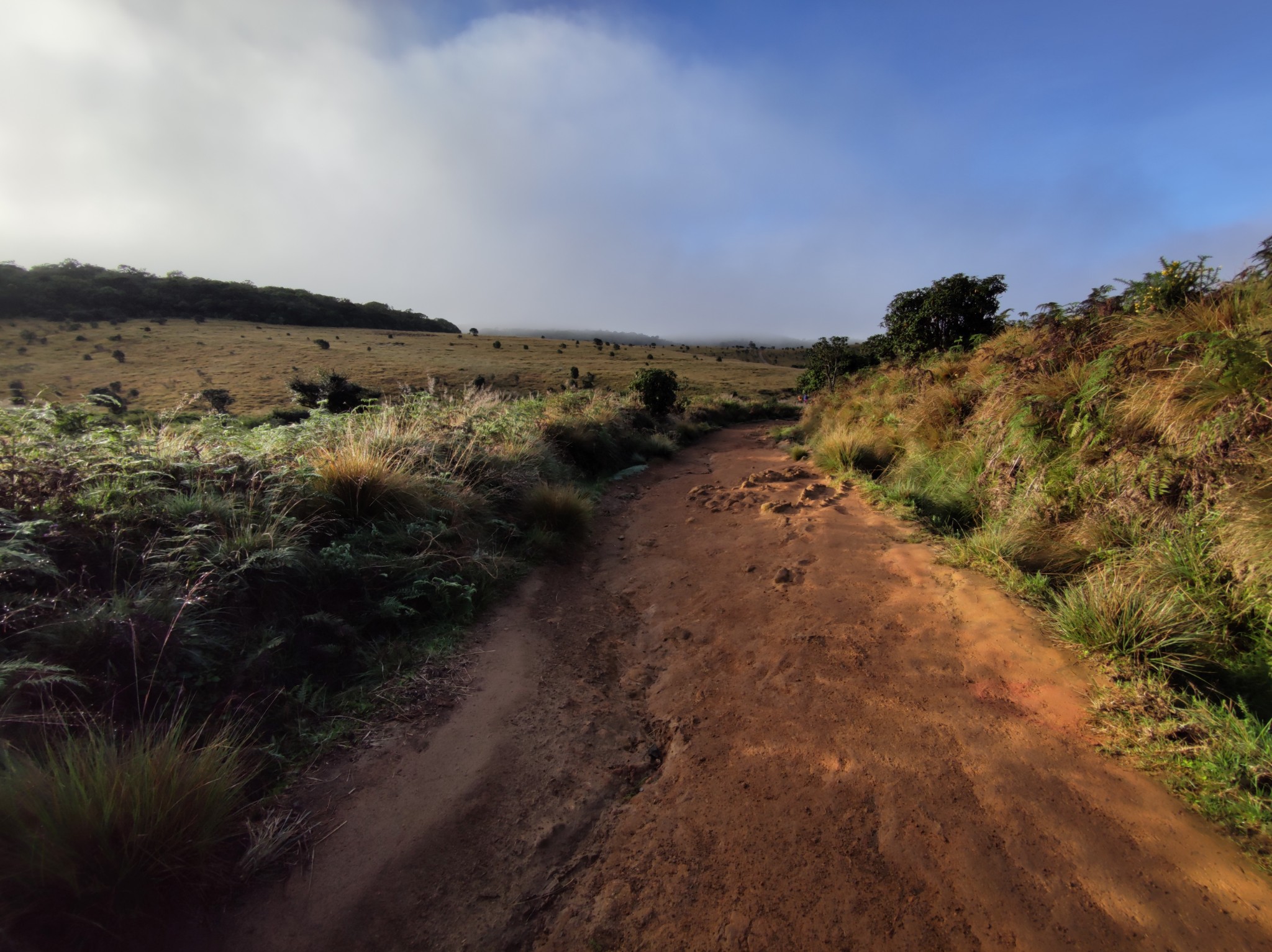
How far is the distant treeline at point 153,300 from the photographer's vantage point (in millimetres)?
50609

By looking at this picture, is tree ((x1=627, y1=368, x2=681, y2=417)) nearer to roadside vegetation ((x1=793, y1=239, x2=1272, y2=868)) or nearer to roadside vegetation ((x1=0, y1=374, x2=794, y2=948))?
roadside vegetation ((x1=793, y1=239, x2=1272, y2=868))

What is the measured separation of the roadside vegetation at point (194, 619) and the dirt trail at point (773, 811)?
38cm

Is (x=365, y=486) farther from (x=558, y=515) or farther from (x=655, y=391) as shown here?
(x=655, y=391)

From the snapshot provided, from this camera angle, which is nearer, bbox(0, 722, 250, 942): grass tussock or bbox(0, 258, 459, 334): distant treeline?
bbox(0, 722, 250, 942): grass tussock

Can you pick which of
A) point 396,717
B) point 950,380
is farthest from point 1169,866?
point 950,380

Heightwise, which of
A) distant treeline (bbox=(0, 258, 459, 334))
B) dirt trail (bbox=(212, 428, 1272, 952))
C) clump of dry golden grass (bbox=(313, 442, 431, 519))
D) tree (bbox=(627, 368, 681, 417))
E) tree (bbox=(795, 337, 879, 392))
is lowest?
dirt trail (bbox=(212, 428, 1272, 952))

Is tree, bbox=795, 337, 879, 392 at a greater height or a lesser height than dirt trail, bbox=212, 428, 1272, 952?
greater

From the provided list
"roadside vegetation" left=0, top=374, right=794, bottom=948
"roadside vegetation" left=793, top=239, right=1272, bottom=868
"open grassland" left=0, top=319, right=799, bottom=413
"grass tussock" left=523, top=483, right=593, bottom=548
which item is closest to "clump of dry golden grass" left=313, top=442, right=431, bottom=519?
"roadside vegetation" left=0, top=374, right=794, bottom=948

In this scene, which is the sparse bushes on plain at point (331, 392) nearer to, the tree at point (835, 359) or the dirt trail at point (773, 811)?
the tree at point (835, 359)

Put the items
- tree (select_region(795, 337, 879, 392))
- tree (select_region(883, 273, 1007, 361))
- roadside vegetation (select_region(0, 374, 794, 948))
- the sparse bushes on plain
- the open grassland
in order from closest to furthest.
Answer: roadside vegetation (select_region(0, 374, 794, 948)) < tree (select_region(883, 273, 1007, 361)) < tree (select_region(795, 337, 879, 392)) < the sparse bushes on plain < the open grassland

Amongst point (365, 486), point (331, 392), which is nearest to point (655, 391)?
point (365, 486)

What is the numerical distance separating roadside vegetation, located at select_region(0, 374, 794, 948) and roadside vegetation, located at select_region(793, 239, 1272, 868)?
385 centimetres

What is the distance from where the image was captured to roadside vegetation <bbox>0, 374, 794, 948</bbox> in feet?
5.49

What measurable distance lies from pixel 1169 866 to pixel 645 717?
2.18 m
